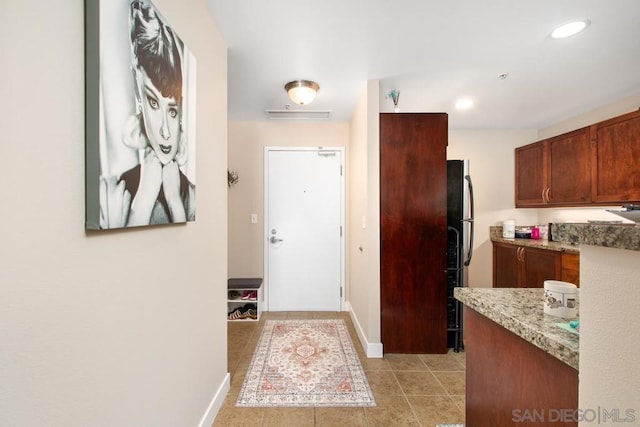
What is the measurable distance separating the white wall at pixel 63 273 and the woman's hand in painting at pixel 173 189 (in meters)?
0.10

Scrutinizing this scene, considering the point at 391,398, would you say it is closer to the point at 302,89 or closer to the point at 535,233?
the point at 302,89

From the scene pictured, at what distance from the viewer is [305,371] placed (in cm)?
209

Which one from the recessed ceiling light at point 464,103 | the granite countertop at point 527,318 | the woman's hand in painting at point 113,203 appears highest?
the recessed ceiling light at point 464,103

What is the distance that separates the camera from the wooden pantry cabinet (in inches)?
90.7

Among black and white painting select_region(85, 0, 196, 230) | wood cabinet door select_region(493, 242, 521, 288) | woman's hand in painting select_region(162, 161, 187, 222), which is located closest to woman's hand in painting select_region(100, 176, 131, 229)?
black and white painting select_region(85, 0, 196, 230)

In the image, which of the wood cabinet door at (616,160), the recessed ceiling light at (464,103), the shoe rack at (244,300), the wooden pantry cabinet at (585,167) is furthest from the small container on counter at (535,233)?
the shoe rack at (244,300)

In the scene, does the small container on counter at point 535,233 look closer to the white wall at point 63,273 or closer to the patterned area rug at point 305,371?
the patterned area rug at point 305,371

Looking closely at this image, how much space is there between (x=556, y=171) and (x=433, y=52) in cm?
220

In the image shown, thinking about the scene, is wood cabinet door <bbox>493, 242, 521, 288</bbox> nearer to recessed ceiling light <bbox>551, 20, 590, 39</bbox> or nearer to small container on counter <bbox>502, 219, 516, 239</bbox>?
small container on counter <bbox>502, 219, 516, 239</bbox>

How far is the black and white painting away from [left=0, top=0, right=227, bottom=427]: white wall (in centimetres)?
4

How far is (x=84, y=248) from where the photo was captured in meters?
0.73

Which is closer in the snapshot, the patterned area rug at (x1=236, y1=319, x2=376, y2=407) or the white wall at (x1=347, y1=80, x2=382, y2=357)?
the patterned area rug at (x1=236, y1=319, x2=376, y2=407)

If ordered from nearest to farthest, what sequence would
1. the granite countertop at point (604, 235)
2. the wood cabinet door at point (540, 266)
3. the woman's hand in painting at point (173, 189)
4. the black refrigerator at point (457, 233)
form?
the granite countertop at point (604, 235), the woman's hand in painting at point (173, 189), the black refrigerator at point (457, 233), the wood cabinet door at point (540, 266)

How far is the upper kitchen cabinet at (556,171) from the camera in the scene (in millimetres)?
2689
